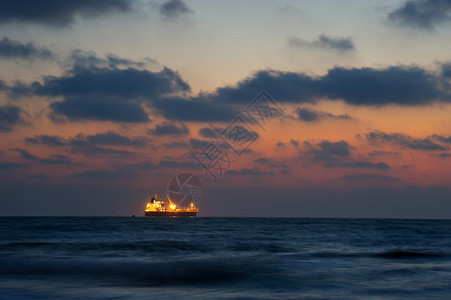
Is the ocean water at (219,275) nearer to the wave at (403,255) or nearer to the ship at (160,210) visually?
the wave at (403,255)

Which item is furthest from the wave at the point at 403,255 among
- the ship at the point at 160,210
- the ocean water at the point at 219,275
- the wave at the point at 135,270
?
the ship at the point at 160,210

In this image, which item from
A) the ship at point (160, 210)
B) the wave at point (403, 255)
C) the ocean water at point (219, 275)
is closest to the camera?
the ocean water at point (219, 275)

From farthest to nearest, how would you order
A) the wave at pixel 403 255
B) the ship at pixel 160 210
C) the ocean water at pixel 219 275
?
the ship at pixel 160 210 → the wave at pixel 403 255 → the ocean water at pixel 219 275

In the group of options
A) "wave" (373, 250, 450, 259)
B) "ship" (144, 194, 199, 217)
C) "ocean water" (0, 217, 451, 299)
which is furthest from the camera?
"ship" (144, 194, 199, 217)

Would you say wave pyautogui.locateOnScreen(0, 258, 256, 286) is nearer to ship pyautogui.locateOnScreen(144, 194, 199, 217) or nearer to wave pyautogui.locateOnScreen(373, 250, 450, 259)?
wave pyautogui.locateOnScreen(373, 250, 450, 259)

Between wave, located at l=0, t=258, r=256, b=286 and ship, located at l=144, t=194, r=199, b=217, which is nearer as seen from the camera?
wave, located at l=0, t=258, r=256, b=286

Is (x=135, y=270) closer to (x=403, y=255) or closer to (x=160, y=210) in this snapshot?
(x=403, y=255)

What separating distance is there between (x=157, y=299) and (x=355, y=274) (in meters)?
10.6

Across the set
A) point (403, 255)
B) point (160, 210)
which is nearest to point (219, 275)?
point (403, 255)

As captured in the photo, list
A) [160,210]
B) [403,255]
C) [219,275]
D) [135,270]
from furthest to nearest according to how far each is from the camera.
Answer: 1. [160,210]
2. [403,255]
3. [135,270]
4. [219,275]

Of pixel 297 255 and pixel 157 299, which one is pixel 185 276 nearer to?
pixel 157 299

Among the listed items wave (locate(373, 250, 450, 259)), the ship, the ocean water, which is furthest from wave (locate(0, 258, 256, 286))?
the ship

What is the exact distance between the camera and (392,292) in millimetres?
17125

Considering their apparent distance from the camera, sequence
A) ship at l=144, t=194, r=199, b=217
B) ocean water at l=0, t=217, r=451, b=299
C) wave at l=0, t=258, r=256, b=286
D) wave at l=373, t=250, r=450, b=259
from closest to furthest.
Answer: ocean water at l=0, t=217, r=451, b=299 < wave at l=0, t=258, r=256, b=286 < wave at l=373, t=250, r=450, b=259 < ship at l=144, t=194, r=199, b=217
